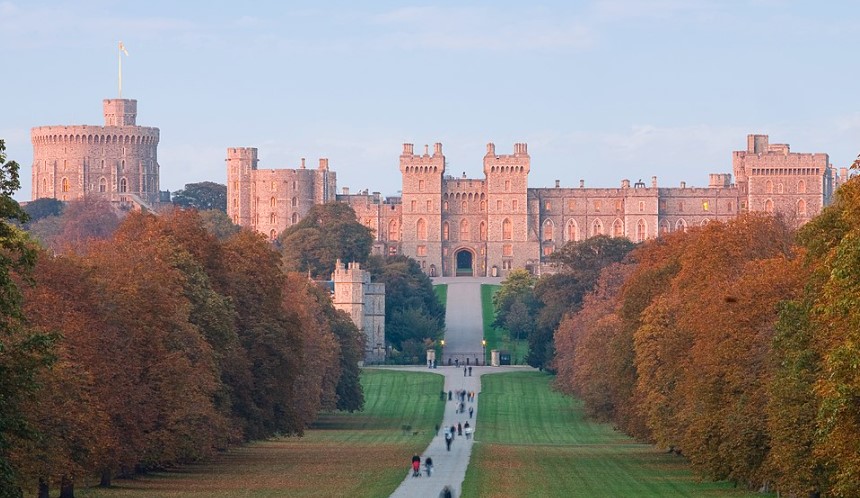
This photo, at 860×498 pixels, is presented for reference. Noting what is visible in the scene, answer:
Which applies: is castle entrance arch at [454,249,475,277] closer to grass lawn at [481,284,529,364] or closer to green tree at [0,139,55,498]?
grass lawn at [481,284,529,364]

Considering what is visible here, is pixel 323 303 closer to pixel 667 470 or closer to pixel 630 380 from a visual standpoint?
pixel 630 380

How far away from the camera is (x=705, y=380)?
121 feet

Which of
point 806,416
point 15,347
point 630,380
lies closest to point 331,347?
point 630,380

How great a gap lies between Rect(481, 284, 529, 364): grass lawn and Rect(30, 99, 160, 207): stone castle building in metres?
47.4

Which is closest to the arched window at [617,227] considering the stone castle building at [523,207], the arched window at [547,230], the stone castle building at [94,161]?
the stone castle building at [523,207]

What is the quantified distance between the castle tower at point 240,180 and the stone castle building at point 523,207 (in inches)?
194

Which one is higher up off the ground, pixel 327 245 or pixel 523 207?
pixel 523 207

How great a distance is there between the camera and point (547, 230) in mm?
143750

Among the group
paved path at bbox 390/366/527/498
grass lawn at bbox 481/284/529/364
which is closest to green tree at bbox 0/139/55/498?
paved path at bbox 390/366/527/498

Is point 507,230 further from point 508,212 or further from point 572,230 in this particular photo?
point 572,230

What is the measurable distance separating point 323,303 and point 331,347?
26.1ft

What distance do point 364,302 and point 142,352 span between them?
64910 mm

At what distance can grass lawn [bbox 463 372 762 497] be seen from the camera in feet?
120

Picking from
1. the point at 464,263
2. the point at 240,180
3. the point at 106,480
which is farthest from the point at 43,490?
the point at 240,180
